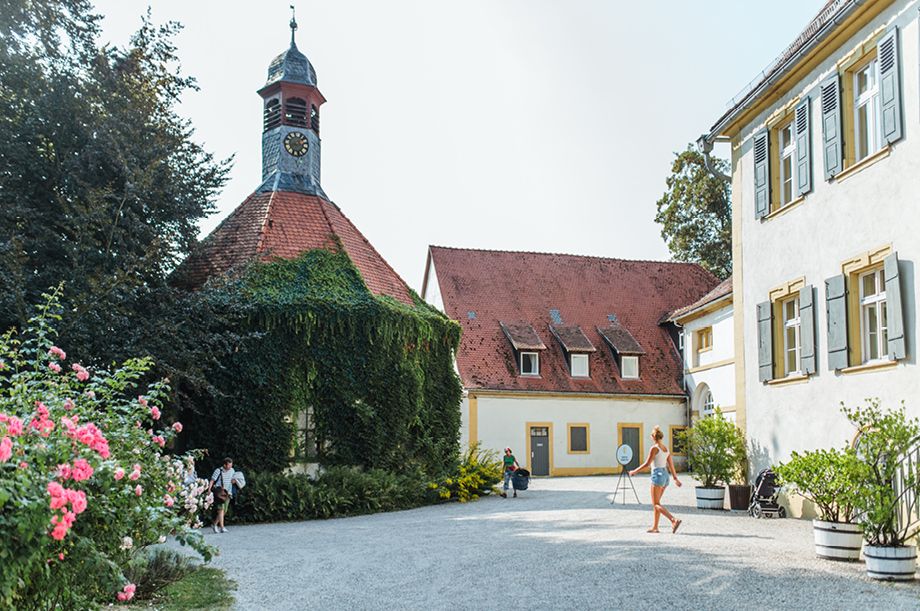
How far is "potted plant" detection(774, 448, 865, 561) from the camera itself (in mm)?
10508

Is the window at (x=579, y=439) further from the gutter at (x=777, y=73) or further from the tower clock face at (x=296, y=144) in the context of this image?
the gutter at (x=777, y=73)

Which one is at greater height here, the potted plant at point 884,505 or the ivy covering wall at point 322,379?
the ivy covering wall at point 322,379

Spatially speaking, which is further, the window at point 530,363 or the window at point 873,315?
the window at point 530,363

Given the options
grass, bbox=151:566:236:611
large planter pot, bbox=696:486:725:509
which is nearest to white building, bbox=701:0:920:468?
large planter pot, bbox=696:486:725:509

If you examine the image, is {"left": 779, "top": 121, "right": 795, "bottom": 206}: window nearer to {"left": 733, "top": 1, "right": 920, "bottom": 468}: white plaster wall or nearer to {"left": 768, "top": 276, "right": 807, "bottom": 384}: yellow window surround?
{"left": 733, "top": 1, "right": 920, "bottom": 468}: white plaster wall

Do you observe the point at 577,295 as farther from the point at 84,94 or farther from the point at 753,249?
the point at 84,94

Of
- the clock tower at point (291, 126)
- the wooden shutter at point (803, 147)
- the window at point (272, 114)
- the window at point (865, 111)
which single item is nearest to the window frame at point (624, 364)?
the clock tower at point (291, 126)

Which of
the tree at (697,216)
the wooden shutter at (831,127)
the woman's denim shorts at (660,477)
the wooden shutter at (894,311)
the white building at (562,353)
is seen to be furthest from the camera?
the tree at (697,216)

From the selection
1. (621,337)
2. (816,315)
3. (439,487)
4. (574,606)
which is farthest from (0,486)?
(621,337)

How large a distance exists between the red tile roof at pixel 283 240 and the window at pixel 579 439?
13.4 meters

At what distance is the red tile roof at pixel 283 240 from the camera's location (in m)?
23.5

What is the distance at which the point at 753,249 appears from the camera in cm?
1806

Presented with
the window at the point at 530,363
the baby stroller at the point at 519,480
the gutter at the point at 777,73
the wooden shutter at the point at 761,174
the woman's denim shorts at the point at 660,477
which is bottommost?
the baby stroller at the point at 519,480

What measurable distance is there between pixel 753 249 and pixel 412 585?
1060 centimetres
